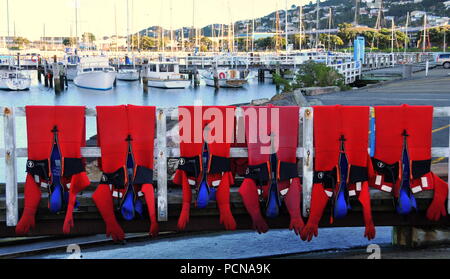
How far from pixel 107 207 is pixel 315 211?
2308mm

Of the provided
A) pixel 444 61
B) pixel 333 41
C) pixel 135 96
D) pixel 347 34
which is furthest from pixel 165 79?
pixel 347 34

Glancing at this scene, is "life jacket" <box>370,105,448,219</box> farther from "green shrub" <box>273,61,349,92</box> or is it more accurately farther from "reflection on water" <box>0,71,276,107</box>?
"reflection on water" <box>0,71,276,107</box>

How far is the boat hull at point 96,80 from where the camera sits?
268 ft

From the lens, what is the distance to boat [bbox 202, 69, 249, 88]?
85.9 meters

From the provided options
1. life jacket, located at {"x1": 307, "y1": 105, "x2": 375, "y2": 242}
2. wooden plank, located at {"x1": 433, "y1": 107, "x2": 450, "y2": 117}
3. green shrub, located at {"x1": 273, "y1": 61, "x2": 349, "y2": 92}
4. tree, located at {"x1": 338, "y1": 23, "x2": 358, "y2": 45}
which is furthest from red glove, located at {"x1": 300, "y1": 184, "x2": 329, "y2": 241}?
tree, located at {"x1": 338, "y1": 23, "x2": 358, "y2": 45}

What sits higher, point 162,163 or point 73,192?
point 162,163

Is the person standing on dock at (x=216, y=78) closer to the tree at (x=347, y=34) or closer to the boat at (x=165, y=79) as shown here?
the boat at (x=165, y=79)

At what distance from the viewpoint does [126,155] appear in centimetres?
689

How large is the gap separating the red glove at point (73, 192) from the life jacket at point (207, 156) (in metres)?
1.10

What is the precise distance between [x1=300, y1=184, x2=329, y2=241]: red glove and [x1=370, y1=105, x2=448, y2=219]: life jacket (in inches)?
31.6

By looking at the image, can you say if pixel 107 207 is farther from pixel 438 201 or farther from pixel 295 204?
pixel 438 201

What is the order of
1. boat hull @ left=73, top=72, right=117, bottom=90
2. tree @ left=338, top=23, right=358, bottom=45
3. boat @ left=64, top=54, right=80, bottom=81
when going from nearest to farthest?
boat hull @ left=73, top=72, right=117, bottom=90, boat @ left=64, top=54, right=80, bottom=81, tree @ left=338, top=23, right=358, bottom=45
